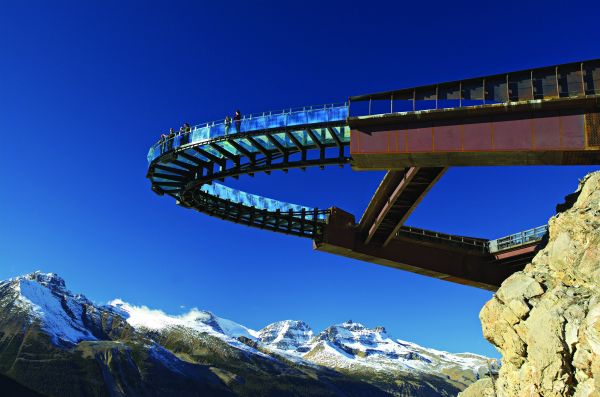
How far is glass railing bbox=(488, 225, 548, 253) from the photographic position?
45.3 metres

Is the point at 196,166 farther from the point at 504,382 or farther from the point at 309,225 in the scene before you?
the point at 504,382

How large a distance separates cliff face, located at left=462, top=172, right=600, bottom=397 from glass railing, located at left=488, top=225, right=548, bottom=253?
627cm

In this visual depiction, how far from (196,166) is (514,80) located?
67.7ft

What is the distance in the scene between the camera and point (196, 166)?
3756cm

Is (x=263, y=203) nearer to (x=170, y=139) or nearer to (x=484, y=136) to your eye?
(x=170, y=139)

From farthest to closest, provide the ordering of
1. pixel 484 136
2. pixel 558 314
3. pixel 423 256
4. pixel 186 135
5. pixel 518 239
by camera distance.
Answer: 1. pixel 423 256
2. pixel 518 239
3. pixel 186 135
4. pixel 558 314
5. pixel 484 136

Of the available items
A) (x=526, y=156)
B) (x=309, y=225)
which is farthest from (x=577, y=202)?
(x=309, y=225)

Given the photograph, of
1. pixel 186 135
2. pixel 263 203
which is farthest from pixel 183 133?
pixel 263 203

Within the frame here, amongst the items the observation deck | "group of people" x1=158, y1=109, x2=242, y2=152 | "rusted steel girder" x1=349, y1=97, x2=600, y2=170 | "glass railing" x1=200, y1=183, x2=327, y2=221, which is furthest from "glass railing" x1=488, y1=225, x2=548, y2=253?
"group of people" x1=158, y1=109, x2=242, y2=152

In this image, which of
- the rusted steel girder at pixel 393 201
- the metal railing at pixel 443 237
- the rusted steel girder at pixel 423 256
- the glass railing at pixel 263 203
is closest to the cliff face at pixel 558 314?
the rusted steel girder at pixel 393 201

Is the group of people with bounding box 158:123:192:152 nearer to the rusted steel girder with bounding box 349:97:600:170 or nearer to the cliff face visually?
the rusted steel girder with bounding box 349:97:600:170

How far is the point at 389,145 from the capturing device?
2970 cm

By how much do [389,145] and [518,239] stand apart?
2371 centimetres

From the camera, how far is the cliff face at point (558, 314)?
25.6 metres
